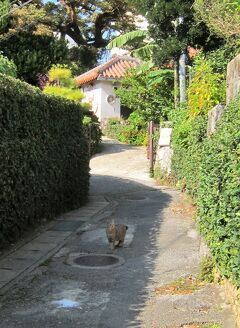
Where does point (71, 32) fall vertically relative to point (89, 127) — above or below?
above

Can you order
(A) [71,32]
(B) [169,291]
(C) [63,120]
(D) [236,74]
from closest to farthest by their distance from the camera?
(B) [169,291], (D) [236,74], (C) [63,120], (A) [71,32]

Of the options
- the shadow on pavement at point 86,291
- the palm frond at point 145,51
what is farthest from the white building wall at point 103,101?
the shadow on pavement at point 86,291

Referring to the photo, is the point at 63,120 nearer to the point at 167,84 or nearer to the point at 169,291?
the point at 169,291

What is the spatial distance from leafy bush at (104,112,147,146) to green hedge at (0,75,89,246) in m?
16.2

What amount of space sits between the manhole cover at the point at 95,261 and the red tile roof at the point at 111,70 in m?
26.0

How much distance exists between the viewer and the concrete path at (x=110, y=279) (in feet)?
17.7

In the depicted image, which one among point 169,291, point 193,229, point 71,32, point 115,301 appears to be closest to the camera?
point 115,301

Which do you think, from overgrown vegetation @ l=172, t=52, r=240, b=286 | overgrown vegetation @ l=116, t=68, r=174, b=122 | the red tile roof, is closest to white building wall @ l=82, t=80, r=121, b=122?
the red tile roof

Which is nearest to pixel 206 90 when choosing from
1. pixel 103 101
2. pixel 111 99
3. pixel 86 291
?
pixel 86 291

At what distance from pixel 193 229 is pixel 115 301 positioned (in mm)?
4785

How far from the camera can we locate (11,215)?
27.9ft

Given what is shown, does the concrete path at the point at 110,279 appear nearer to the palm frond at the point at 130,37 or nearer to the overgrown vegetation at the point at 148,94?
the palm frond at the point at 130,37

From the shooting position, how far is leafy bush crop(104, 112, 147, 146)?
30000 millimetres

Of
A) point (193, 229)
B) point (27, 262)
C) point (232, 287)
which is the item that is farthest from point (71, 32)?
point (232, 287)
